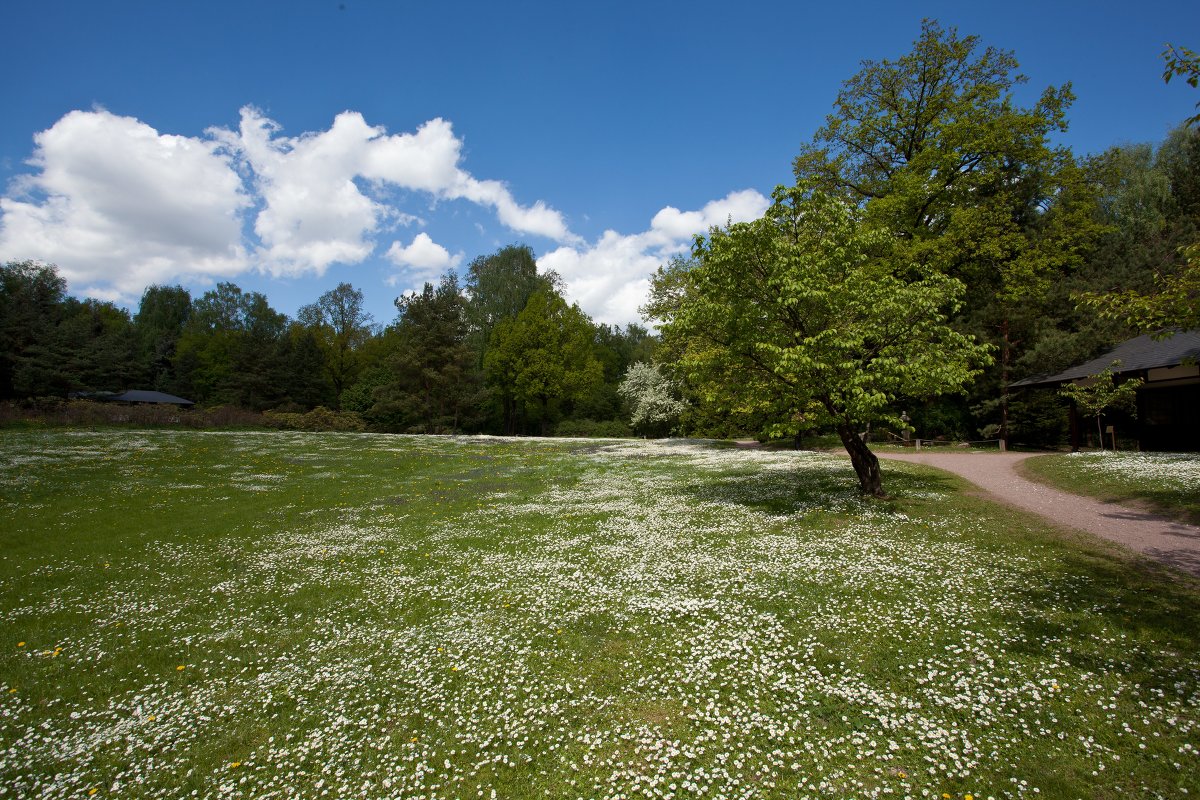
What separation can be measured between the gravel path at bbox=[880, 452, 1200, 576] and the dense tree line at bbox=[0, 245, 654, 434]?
128ft

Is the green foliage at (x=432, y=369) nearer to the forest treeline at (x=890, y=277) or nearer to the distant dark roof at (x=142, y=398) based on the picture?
the forest treeline at (x=890, y=277)

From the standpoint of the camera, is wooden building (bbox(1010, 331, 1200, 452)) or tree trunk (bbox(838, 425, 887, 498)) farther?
wooden building (bbox(1010, 331, 1200, 452))

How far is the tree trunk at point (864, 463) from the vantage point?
17.1m

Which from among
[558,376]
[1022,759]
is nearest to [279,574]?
[1022,759]

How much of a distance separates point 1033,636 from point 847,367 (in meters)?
8.28

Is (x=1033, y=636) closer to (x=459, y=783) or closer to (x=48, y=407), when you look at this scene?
(x=459, y=783)

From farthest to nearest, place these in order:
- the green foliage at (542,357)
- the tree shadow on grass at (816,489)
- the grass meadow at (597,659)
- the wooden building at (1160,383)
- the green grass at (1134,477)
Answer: the green foliage at (542,357)
the wooden building at (1160,383)
the tree shadow on grass at (816,489)
the green grass at (1134,477)
the grass meadow at (597,659)

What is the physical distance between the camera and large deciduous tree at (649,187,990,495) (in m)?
15.0

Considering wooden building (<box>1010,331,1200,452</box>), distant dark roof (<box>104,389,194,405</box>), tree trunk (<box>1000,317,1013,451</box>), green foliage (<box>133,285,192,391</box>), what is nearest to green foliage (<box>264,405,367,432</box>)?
distant dark roof (<box>104,389,194,405</box>)

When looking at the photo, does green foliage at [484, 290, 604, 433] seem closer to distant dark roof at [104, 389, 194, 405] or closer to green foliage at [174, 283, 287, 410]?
green foliage at [174, 283, 287, 410]

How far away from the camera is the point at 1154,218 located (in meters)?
40.8

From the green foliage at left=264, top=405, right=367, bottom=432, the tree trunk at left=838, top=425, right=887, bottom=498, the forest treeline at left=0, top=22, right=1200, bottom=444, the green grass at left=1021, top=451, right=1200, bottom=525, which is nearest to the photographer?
the green grass at left=1021, top=451, right=1200, bottom=525

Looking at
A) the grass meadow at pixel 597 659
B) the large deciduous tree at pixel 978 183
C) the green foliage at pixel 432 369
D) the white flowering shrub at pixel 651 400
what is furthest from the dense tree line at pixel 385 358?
the grass meadow at pixel 597 659

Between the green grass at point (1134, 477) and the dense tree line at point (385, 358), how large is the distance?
1552 inches
